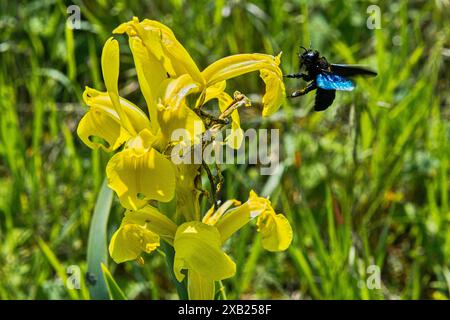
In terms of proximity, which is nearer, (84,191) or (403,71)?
(84,191)

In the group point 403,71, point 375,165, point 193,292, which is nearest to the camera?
point 193,292

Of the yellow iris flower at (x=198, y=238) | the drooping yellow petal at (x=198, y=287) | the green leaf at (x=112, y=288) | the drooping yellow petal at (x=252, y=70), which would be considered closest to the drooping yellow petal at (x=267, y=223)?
the yellow iris flower at (x=198, y=238)

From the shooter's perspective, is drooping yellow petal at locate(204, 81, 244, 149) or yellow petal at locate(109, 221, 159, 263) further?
drooping yellow petal at locate(204, 81, 244, 149)

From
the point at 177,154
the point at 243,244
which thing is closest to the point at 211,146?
the point at 177,154

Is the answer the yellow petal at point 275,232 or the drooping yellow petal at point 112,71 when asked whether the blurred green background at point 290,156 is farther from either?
the drooping yellow petal at point 112,71

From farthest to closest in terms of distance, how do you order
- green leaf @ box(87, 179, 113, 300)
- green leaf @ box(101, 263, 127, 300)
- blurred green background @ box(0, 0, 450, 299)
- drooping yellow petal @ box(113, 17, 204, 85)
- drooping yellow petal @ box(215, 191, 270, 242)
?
blurred green background @ box(0, 0, 450, 299) < green leaf @ box(87, 179, 113, 300) < green leaf @ box(101, 263, 127, 300) < drooping yellow petal @ box(215, 191, 270, 242) < drooping yellow petal @ box(113, 17, 204, 85)

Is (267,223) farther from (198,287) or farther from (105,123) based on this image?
(105,123)

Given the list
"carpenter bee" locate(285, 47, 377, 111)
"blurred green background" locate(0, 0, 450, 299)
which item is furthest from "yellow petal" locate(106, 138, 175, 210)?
"blurred green background" locate(0, 0, 450, 299)

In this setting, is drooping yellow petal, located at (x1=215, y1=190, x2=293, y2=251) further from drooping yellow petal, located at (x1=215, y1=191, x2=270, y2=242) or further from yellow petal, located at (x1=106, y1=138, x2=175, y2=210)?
yellow petal, located at (x1=106, y1=138, x2=175, y2=210)

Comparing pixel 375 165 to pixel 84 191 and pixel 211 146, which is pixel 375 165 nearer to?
pixel 84 191
